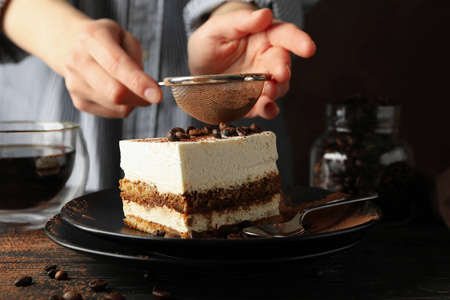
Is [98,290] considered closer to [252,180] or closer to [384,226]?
[252,180]

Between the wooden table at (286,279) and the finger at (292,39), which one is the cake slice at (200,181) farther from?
the finger at (292,39)

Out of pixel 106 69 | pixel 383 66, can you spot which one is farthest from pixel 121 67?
pixel 383 66

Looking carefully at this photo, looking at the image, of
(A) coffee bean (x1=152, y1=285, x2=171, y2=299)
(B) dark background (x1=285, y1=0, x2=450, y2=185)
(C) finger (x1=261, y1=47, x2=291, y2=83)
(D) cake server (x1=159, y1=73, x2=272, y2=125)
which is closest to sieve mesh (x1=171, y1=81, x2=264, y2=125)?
(D) cake server (x1=159, y1=73, x2=272, y2=125)

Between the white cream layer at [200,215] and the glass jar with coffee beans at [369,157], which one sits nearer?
the white cream layer at [200,215]

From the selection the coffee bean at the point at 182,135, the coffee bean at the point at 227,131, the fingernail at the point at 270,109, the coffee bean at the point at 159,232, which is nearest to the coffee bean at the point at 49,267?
the coffee bean at the point at 159,232

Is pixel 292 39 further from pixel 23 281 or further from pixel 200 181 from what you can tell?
pixel 23 281

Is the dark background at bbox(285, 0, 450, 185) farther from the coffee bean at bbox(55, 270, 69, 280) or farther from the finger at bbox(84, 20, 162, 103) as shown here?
the coffee bean at bbox(55, 270, 69, 280)
